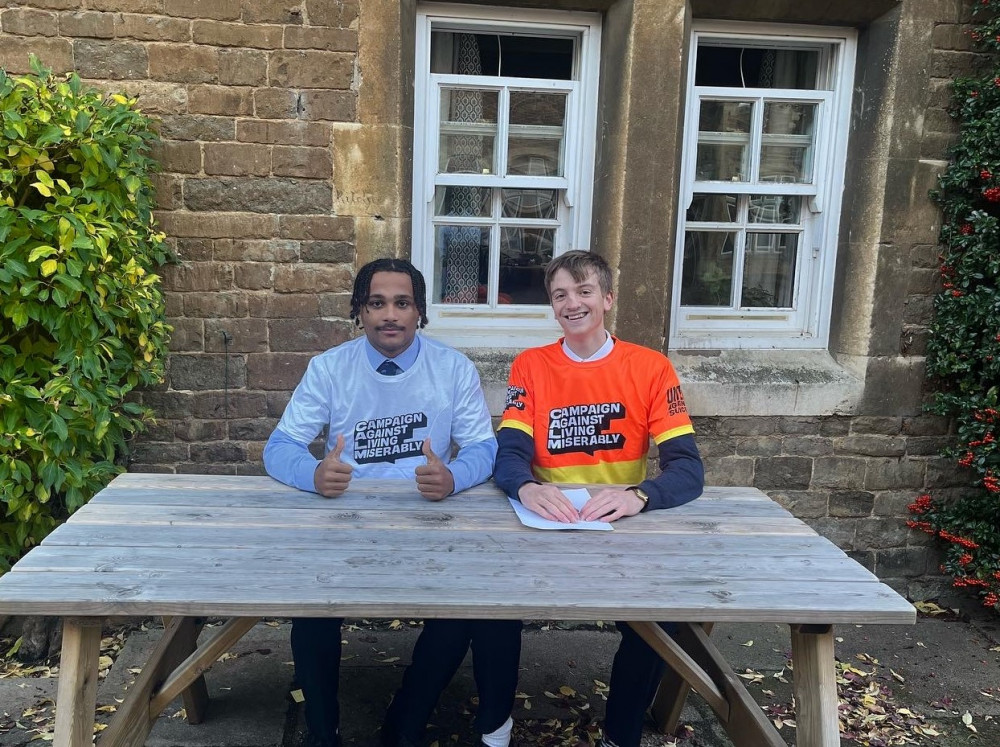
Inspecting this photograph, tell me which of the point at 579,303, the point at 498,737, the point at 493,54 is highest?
the point at 493,54

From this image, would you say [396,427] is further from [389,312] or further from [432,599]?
[432,599]

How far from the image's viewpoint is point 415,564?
2.05 m

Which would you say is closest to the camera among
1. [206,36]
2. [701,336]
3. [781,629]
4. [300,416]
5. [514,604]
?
[514,604]

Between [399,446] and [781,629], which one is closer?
[399,446]

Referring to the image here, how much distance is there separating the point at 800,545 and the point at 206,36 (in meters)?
3.31

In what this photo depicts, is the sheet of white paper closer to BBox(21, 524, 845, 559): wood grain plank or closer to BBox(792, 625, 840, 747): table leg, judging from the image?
BBox(21, 524, 845, 559): wood grain plank

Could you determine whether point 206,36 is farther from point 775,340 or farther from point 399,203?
point 775,340

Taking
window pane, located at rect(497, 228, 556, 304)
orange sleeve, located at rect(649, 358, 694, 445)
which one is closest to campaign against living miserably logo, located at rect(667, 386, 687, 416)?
orange sleeve, located at rect(649, 358, 694, 445)

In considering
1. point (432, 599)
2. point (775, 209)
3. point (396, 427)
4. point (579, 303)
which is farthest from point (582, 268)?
point (775, 209)

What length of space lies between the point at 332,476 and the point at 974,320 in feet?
10.9

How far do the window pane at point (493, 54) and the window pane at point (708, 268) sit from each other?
120 cm

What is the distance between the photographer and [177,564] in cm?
200

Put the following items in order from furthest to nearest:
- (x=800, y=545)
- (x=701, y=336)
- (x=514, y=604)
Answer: (x=701, y=336) → (x=800, y=545) → (x=514, y=604)

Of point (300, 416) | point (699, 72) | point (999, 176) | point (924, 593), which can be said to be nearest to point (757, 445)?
point (924, 593)
